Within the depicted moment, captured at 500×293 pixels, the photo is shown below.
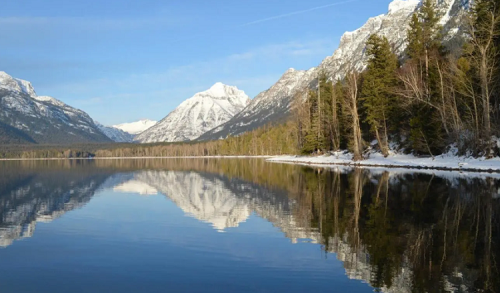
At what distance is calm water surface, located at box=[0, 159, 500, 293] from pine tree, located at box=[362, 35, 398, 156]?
1715 inches

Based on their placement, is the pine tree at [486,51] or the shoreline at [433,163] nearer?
the shoreline at [433,163]

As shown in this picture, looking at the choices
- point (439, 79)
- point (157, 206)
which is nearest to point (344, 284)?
point (157, 206)

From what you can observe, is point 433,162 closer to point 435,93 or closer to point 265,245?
point 435,93

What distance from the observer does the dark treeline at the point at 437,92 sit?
49.0 m

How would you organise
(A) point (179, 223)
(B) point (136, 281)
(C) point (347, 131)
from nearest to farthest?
(B) point (136, 281)
(A) point (179, 223)
(C) point (347, 131)

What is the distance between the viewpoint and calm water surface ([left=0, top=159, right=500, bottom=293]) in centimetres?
1091

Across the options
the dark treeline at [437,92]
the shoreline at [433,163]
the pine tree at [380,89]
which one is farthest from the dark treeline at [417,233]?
the pine tree at [380,89]

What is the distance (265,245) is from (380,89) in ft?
199

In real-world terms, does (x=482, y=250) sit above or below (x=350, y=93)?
below

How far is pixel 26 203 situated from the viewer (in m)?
30.6

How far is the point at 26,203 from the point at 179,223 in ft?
51.4

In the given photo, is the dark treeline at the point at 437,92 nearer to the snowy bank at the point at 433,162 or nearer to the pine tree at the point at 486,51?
the pine tree at the point at 486,51

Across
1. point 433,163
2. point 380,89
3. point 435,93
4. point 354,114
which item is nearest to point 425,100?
point 435,93

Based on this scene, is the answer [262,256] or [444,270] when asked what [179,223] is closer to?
[262,256]
